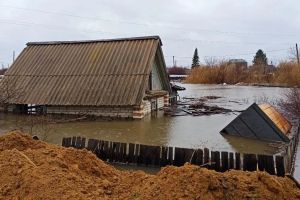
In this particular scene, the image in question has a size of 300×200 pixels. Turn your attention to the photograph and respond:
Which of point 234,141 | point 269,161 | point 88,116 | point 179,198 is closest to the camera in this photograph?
point 179,198

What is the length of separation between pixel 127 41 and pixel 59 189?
62.2 feet

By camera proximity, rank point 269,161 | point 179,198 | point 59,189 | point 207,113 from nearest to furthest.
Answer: point 179,198, point 59,189, point 269,161, point 207,113

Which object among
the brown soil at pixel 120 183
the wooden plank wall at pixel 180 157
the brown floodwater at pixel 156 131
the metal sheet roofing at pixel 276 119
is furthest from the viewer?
the metal sheet roofing at pixel 276 119

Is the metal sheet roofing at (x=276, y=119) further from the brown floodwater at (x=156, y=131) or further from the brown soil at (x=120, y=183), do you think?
the brown soil at (x=120, y=183)

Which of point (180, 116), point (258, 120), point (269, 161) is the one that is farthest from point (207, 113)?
point (269, 161)

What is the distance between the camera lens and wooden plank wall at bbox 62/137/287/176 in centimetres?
845

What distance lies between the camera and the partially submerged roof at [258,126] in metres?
14.4

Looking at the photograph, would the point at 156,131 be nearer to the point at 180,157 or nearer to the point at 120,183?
the point at 180,157

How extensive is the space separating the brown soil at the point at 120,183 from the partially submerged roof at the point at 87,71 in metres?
12.8

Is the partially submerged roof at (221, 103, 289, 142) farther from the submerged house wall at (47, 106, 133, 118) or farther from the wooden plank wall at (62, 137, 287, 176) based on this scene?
the submerged house wall at (47, 106, 133, 118)

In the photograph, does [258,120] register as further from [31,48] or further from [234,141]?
[31,48]

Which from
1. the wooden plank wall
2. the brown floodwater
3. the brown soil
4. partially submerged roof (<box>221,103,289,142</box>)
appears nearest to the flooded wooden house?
the brown floodwater

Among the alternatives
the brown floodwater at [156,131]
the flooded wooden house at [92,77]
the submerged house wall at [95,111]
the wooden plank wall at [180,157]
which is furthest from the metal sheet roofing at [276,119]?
the submerged house wall at [95,111]

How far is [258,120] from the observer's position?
14.8 meters
